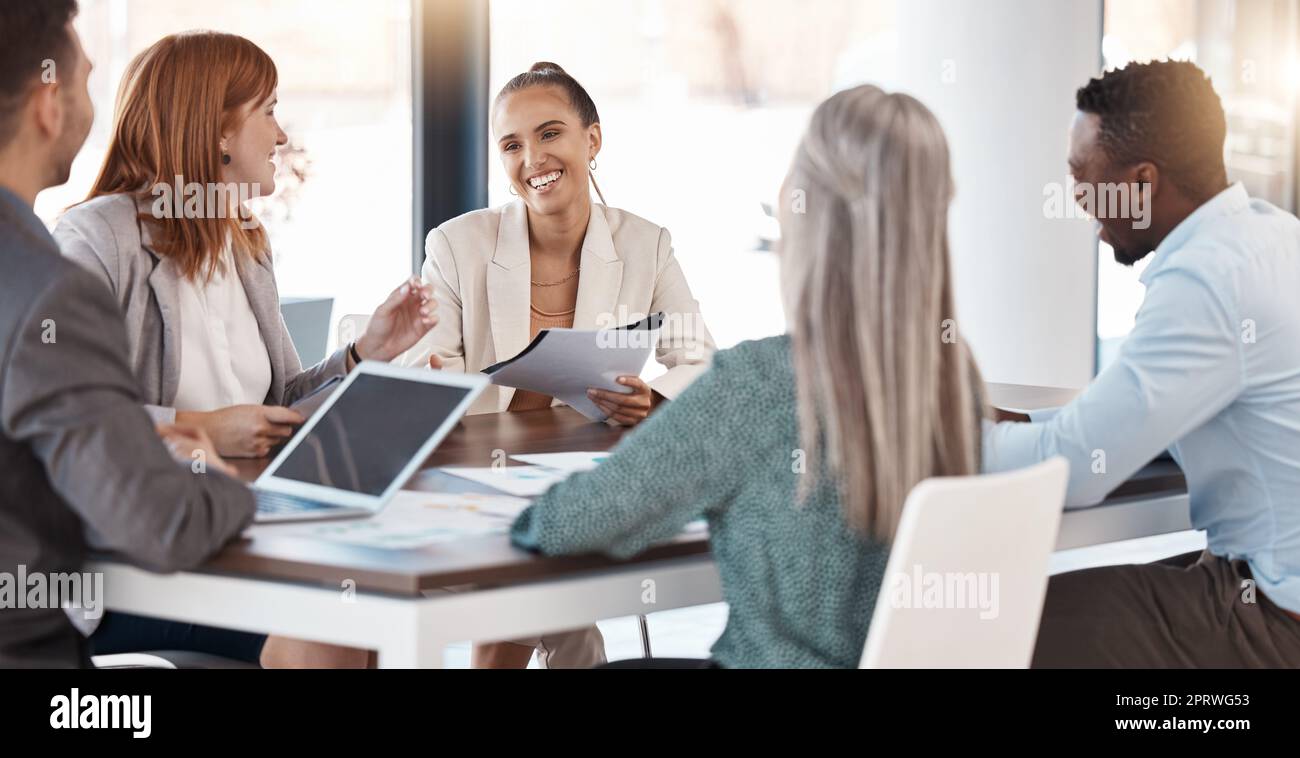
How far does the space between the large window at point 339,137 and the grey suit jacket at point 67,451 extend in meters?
2.99

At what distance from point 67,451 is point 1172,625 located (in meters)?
1.54

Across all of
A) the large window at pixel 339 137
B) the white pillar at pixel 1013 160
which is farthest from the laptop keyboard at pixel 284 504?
the white pillar at pixel 1013 160

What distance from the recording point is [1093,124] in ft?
7.22

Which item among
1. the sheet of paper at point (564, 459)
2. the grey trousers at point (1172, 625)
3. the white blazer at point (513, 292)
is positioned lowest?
the grey trousers at point (1172, 625)

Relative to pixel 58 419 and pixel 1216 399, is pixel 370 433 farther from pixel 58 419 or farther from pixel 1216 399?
pixel 1216 399

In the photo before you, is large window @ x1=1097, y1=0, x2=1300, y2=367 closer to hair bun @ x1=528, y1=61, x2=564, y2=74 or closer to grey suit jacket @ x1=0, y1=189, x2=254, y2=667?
hair bun @ x1=528, y1=61, x2=564, y2=74

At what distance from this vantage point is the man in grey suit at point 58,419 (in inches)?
57.6

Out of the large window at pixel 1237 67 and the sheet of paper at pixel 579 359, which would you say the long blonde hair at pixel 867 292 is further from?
the large window at pixel 1237 67

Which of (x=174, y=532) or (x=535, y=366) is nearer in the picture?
(x=174, y=532)

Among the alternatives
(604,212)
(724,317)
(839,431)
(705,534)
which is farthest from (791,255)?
(724,317)

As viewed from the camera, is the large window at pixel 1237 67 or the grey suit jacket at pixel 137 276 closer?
the grey suit jacket at pixel 137 276
